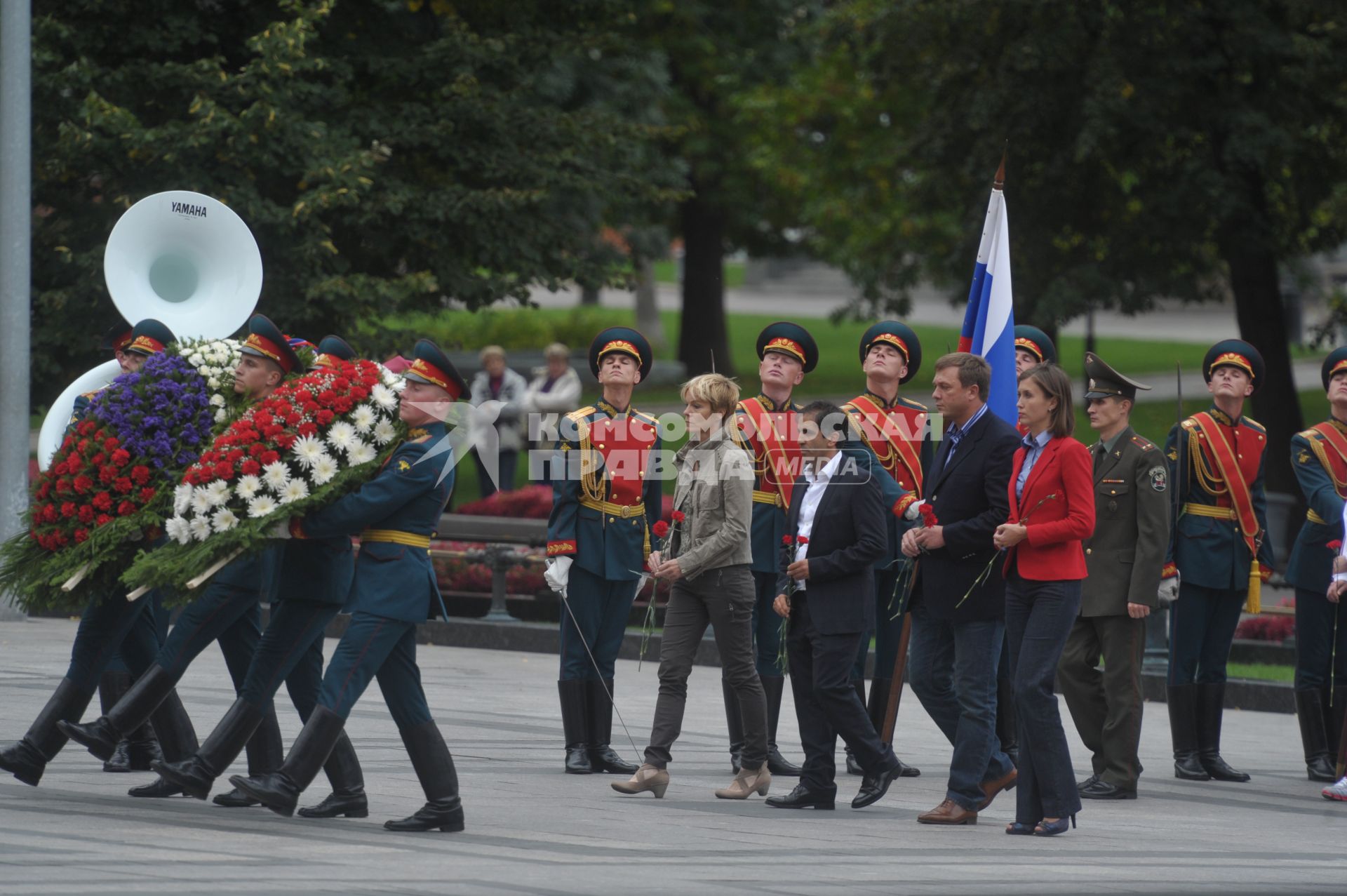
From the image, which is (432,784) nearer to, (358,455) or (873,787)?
(358,455)

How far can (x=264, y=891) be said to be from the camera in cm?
632

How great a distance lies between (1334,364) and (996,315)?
2.05m

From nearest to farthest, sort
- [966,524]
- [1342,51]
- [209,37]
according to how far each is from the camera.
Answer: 1. [966,524]
2. [209,37]
3. [1342,51]

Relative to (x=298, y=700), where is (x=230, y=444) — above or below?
above

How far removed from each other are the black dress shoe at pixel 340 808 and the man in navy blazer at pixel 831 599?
6.29ft

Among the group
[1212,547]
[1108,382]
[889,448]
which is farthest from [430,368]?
[1212,547]

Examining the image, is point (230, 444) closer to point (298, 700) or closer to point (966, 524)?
point (298, 700)

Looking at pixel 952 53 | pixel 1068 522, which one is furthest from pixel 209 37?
pixel 1068 522

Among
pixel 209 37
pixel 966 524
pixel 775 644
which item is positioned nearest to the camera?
pixel 966 524

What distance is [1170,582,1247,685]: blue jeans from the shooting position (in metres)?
10.5

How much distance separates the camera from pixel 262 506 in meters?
7.68

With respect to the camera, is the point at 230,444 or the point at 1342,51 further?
the point at 1342,51

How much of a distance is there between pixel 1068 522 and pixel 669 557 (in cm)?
199

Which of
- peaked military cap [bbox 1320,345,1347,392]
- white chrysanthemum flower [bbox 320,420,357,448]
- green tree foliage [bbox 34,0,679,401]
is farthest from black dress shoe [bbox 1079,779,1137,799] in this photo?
green tree foliage [bbox 34,0,679,401]
